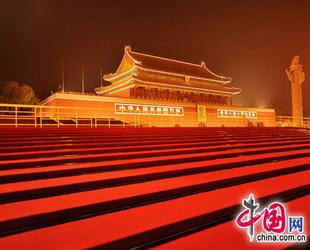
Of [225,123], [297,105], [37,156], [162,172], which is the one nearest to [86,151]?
[37,156]

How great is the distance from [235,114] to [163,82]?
9216 mm

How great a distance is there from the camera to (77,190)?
3.44m

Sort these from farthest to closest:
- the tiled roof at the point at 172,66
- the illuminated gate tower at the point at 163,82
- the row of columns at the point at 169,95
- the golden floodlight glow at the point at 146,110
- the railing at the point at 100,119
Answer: the tiled roof at the point at 172,66 < the illuminated gate tower at the point at 163,82 < the row of columns at the point at 169,95 < the golden floodlight glow at the point at 146,110 < the railing at the point at 100,119

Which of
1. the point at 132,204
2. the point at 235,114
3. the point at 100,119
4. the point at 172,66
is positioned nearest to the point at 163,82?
the point at 172,66

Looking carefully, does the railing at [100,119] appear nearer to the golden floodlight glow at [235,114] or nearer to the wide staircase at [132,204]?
the golden floodlight glow at [235,114]

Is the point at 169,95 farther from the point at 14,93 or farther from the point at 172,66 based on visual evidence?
the point at 14,93

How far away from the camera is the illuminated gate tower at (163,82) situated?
29641mm

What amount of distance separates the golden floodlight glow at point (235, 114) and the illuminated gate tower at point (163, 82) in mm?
2716

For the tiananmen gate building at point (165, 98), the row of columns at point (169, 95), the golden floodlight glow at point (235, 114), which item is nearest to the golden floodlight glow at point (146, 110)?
A: the tiananmen gate building at point (165, 98)

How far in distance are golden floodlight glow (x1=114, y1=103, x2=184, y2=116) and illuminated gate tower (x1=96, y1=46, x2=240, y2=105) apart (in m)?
3.35

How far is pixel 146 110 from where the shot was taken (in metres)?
24.7

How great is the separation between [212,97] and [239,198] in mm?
32777

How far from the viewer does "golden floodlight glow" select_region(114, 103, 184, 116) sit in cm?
2352

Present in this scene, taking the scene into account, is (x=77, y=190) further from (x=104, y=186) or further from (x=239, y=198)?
(x=239, y=198)
